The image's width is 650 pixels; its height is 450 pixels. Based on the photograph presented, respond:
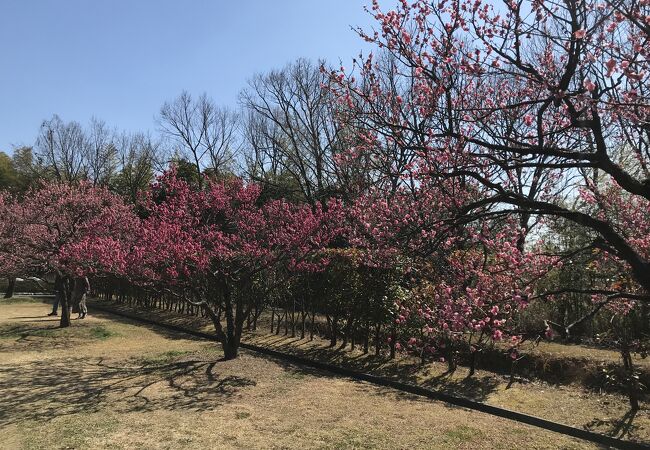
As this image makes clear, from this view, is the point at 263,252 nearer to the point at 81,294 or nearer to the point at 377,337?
the point at 377,337

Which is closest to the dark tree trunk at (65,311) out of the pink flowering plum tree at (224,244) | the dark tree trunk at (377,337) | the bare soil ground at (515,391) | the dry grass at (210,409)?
the dry grass at (210,409)

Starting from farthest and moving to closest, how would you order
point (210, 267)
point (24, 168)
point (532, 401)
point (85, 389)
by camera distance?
1. point (24, 168)
2. point (210, 267)
3. point (85, 389)
4. point (532, 401)

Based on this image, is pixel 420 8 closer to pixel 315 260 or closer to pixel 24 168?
pixel 315 260

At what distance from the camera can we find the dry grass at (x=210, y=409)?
4.91 m

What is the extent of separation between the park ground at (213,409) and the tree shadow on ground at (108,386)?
15mm

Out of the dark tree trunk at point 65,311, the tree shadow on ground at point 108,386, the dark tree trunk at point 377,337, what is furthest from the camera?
the dark tree trunk at point 65,311

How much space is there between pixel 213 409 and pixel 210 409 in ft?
0.13

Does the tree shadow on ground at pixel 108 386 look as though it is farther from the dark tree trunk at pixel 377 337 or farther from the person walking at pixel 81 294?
the person walking at pixel 81 294

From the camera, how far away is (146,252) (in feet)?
27.5

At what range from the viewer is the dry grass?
491cm

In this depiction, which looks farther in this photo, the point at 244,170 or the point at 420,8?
the point at 244,170

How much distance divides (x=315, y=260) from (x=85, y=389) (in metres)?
4.89

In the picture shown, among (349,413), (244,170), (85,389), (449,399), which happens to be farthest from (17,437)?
(244,170)

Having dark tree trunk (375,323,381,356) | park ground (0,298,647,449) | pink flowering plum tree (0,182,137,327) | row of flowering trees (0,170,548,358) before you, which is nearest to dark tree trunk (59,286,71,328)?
pink flowering plum tree (0,182,137,327)
